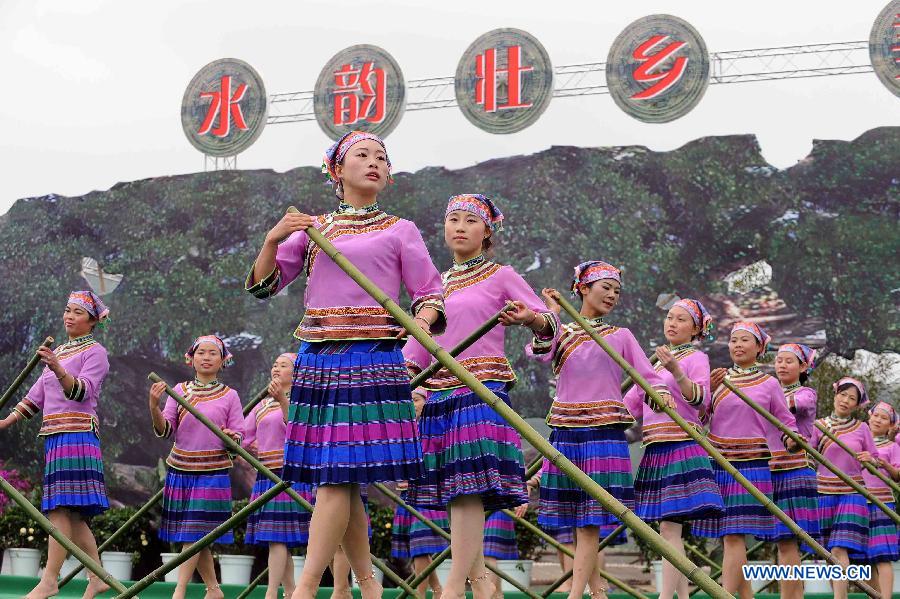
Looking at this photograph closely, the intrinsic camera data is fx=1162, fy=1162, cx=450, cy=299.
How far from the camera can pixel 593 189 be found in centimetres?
1299

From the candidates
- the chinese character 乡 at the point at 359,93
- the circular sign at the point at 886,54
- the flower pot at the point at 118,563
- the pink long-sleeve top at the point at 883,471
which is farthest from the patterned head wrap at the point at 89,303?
the circular sign at the point at 886,54

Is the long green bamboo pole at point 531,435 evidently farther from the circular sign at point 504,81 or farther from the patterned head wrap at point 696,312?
the circular sign at point 504,81

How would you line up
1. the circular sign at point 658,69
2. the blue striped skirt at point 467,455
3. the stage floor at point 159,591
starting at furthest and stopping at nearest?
the circular sign at point 658,69, the stage floor at point 159,591, the blue striped skirt at point 467,455

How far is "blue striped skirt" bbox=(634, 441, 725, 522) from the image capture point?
231 inches

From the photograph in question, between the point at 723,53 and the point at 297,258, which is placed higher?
the point at 723,53

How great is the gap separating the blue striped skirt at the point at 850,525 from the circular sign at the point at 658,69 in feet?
17.7

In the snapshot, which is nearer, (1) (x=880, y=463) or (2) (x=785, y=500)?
(2) (x=785, y=500)

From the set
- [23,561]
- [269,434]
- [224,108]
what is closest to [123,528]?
[269,434]

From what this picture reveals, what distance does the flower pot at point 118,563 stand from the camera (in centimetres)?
1081

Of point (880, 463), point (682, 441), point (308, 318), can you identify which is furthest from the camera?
point (880, 463)

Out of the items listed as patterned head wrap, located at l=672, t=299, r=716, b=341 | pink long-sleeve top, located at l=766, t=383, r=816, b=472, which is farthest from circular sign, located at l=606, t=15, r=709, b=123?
patterned head wrap, located at l=672, t=299, r=716, b=341

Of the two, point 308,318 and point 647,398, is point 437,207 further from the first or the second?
point 308,318

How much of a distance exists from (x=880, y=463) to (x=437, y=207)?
250 inches

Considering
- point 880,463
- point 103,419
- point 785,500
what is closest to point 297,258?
point 785,500
